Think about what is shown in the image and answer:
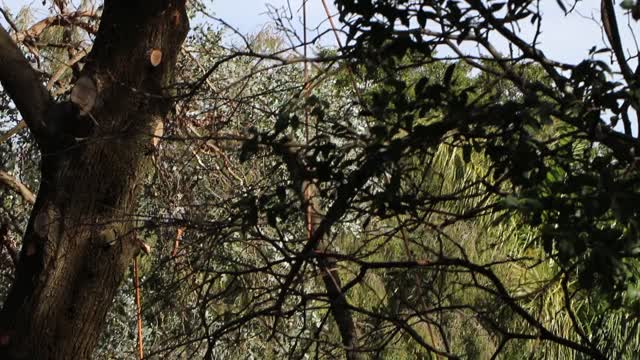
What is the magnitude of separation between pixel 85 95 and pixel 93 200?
39cm

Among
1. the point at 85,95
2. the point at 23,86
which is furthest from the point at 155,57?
the point at 23,86

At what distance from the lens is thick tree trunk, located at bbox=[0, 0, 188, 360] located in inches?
137

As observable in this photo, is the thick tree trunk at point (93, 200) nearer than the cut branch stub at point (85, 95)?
Yes

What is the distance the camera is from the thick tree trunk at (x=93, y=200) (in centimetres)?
347

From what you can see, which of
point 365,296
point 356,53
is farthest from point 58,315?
point 365,296

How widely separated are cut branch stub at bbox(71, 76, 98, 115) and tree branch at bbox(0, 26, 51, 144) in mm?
115

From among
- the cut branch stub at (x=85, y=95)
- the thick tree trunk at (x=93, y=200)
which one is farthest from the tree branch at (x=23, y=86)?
the cut branch stub at (x=85, y=95)

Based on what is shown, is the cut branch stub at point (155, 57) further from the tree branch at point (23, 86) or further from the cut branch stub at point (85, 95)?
the tree branch at point (23, 86)

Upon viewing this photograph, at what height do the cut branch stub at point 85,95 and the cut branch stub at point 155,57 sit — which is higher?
the cut branch stub at point 155,57

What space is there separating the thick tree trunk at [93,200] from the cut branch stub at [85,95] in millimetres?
20

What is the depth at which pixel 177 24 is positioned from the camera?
12.2 ft

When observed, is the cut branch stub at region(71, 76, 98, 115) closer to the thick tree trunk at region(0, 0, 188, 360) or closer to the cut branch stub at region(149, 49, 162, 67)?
the thick tree trunk at region(0, 0, 188, 360)

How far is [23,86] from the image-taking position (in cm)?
362

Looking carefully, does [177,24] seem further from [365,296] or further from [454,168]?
[365,296]
